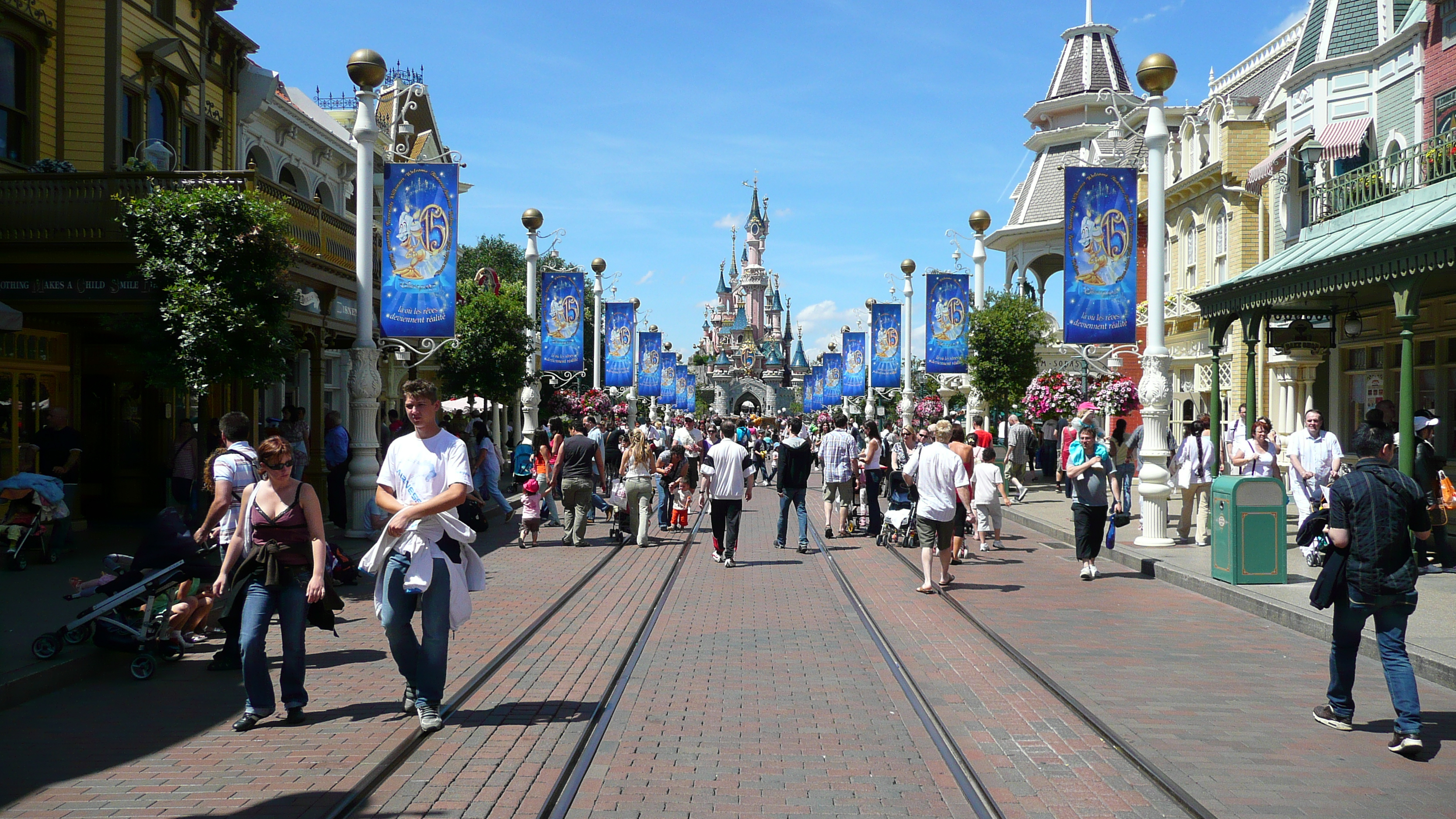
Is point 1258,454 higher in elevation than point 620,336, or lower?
lower

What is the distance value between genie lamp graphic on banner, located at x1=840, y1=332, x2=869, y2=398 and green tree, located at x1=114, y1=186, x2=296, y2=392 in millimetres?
29958

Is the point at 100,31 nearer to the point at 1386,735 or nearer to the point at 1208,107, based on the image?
the point at 1386,735

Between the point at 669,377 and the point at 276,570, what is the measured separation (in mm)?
52086

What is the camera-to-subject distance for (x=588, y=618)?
9.89 metres

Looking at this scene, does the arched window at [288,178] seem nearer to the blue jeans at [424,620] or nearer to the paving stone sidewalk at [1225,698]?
the paving stone sidewalk at [1225,698]

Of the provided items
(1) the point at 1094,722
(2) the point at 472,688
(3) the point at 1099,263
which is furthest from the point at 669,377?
(1) the point at 1094,722

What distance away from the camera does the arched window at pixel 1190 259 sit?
26.7m

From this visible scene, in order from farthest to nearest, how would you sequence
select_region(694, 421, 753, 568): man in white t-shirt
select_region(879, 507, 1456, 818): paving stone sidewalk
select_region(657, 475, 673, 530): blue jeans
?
1. select_region(657, 475, 673, 530): blue jeans
2. select_region(694, 421, 753, 568): man in white t-shirt
3. select_region(879, 507, 1456, 818): paving stone sidewalk

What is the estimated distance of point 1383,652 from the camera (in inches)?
237

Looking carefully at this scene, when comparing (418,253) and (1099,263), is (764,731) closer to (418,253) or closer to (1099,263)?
(418,253)

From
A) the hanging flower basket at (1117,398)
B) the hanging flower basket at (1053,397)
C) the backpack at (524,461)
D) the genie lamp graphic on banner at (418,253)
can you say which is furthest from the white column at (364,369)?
the hanging flower basket at (1053,397)

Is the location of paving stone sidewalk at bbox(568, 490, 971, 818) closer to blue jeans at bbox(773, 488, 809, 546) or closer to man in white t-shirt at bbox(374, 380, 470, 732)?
man in white t-shirt at bbox(374, 380, 470, 732)

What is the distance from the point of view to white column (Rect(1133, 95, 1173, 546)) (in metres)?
14.3

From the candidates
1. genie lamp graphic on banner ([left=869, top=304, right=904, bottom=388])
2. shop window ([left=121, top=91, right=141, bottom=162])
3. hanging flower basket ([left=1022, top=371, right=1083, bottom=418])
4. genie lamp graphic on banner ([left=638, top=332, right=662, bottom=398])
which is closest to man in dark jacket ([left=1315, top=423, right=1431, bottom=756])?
hanging flower basket ([left=1022, top=371, right=1083, bottom=418])
